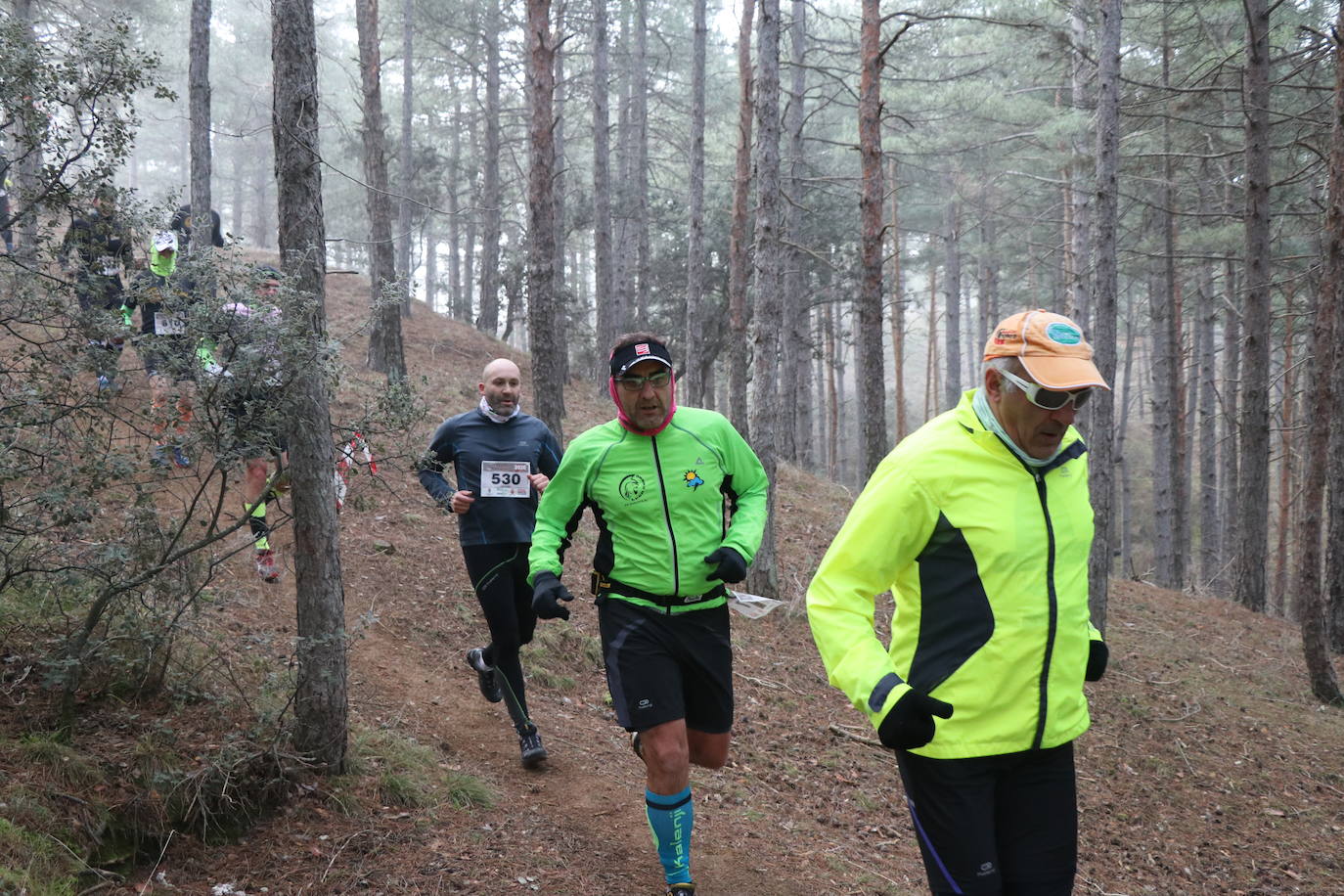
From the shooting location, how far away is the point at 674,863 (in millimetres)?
4109

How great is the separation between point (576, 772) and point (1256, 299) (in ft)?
43.6

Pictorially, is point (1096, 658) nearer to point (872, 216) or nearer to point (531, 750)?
point (531, 750)

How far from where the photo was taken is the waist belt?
13.7ft

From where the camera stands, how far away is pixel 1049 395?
108 inches

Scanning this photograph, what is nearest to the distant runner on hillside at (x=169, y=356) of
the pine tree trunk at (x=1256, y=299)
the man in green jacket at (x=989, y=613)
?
the man in green jacket at (x=989, y=613)

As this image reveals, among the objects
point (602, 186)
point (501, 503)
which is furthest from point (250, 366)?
point (602, 186)

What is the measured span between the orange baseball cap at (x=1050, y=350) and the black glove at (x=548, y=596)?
2105 millimetres

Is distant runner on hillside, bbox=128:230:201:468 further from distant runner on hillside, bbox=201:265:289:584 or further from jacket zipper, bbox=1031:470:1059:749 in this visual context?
jacket zipper, bbox=1031:470:1059:749

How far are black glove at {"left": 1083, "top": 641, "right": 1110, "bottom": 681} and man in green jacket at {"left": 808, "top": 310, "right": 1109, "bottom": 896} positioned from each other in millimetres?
186

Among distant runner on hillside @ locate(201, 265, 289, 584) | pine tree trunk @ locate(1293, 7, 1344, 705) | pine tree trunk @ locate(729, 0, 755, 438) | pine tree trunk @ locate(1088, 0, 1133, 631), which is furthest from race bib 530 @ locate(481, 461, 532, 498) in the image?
pine tree trunk @ locate(1293, 7, 1344, 705)

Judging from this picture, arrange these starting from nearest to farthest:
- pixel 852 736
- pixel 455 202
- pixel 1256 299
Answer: pixel 852 736
pixel 1256 299
pixel 455 202

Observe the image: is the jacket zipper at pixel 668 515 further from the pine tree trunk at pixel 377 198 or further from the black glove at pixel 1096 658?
the pine tree trunk at pixel 377 198

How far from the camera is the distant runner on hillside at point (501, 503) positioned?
5.85 m

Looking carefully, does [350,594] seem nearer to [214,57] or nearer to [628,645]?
[628,645]
